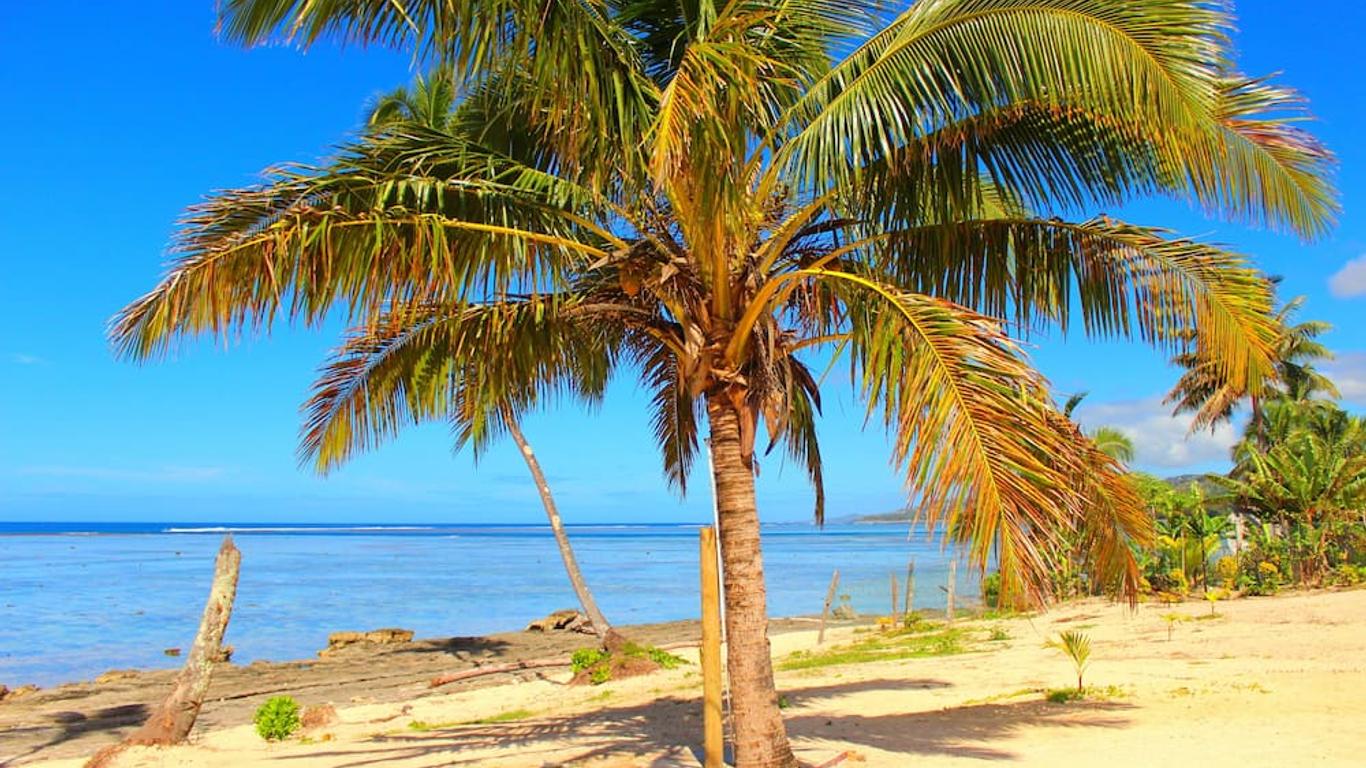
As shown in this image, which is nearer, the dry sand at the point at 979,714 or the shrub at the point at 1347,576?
the dry sand at the point at 979,714

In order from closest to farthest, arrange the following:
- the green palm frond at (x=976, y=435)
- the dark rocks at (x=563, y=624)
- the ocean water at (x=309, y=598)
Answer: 1. the green palm frond at (x=976, y=435)
2. the ocean water at (x=309, y=598)
3. the dark rocks at (x=563, y=624)

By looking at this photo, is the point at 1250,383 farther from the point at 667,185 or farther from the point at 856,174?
the point at 667,185

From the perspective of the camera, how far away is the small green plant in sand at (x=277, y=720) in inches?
486

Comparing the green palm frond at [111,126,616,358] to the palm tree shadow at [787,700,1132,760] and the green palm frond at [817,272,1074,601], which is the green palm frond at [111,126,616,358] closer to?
the green palm frond at [817,272,1074,601]

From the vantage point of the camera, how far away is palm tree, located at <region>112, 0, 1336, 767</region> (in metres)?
5.62

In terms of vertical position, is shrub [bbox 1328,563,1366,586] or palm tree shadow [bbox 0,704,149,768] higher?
shrub [bbox 1328,563,1366,586]

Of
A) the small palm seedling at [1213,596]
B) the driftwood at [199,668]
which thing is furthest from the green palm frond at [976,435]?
the small palm seedling at [1213,596]

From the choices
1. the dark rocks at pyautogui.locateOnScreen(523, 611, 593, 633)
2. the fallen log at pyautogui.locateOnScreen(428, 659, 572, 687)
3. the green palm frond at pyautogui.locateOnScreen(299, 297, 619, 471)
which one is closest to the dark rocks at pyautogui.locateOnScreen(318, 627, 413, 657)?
the dark rocks at pyautogui.locateOnScreen(523, 611, 593, 633)

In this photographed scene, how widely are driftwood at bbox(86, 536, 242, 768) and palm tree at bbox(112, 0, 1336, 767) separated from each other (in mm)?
4902

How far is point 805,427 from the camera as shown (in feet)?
32.1

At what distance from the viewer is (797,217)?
7148 mm

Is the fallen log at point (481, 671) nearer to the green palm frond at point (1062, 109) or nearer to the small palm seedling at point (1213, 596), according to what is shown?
the small palm seedling at point (1213, 596)

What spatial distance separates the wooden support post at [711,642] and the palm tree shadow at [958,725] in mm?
2063

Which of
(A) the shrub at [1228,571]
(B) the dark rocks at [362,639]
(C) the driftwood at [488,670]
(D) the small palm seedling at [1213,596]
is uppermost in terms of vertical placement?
(A) the shrub at [1228,571]
